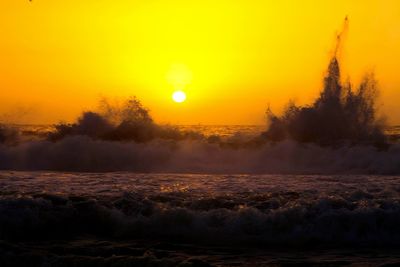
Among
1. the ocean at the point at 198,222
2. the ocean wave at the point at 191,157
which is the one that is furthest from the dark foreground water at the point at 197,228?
the ocean wave at the point at 191,157

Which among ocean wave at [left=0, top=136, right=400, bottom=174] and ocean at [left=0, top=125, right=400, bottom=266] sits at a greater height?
ocean wave at [left=0, top=136, right=400, bottom=174]

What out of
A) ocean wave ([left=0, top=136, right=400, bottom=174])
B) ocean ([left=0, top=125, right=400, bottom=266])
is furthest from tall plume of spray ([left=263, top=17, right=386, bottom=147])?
ocean ([left=0, top=125, right=400, bottom=266])

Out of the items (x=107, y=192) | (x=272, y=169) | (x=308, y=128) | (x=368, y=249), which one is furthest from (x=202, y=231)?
(x=308, y=128)

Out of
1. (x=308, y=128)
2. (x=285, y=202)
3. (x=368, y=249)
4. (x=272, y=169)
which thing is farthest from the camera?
(x=308, y=128)

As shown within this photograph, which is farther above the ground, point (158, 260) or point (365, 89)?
point (365, 89)

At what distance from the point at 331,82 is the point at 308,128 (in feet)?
8.86

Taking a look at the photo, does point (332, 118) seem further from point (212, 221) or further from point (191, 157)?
point (212, 221)

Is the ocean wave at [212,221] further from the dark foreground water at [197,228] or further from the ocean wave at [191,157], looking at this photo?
the ocean wave at [191,157]

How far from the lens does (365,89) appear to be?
28281mm

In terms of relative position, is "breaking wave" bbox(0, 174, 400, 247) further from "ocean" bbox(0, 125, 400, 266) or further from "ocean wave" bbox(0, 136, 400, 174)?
"ocean wave" bbox(0, 136, 400, 174)

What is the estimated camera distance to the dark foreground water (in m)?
8.03

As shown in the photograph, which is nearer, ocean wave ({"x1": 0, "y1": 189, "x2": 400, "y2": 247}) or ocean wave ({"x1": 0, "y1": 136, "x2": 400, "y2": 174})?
ocean wave ({"x1": 0, "y1": 189, "x2": 400, "y2": 247})

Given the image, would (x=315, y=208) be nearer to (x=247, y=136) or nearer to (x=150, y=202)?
(x=150, y=202)

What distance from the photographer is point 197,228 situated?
9461 mm
